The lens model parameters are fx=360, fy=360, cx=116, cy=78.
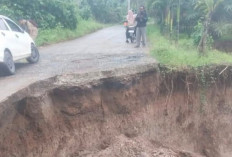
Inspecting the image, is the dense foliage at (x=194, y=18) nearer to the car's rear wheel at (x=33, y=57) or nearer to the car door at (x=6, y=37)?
the car's rear wheel at (x=33, y=57)

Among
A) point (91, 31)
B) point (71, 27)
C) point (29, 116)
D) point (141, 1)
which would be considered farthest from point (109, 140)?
point (141, 1)

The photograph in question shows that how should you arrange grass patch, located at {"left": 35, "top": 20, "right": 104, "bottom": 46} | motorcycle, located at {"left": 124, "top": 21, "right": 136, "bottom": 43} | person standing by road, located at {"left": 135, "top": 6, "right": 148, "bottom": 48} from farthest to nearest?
1. grass patch, located at {"left": 35, "top": 20, "right": 104, "bottom": 46}
2. motorcycle, located at {"left": 124, "top": 21, "right": 136, "bottom": 43}
3. person standing by road, located at {"left": 135, "top": 6, "right": 148, "bottom": 48}

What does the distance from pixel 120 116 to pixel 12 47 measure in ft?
11.0

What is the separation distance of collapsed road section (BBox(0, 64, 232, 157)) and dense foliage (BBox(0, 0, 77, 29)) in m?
9.67

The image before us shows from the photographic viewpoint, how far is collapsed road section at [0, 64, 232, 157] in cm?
663

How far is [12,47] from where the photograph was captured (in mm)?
9148

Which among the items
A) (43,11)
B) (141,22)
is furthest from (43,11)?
(141,22)

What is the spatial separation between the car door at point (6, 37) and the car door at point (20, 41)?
0.83 ft

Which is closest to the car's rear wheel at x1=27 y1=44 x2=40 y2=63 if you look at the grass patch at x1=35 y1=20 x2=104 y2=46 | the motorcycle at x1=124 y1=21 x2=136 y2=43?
the grass patch at x1=35 y1=20 x2=104 y2=46

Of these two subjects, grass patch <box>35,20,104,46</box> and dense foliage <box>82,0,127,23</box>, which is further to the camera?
dense foliage <box>82,0,127,23</box>

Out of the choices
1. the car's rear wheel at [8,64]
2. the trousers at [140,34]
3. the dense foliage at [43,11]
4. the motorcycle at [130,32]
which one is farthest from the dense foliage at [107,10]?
the car's rear wheel at [8,64]

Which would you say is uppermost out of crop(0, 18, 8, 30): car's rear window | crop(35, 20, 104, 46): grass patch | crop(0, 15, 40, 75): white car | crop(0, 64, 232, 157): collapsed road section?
crop(0, 18, 8, 30): car's rear window

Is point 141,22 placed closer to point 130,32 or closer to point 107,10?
point 130,32

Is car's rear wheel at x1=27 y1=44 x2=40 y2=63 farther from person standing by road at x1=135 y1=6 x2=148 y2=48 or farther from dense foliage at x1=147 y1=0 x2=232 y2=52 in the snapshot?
dense foliage at x1=147 y1=0 x2=232 y2=52
